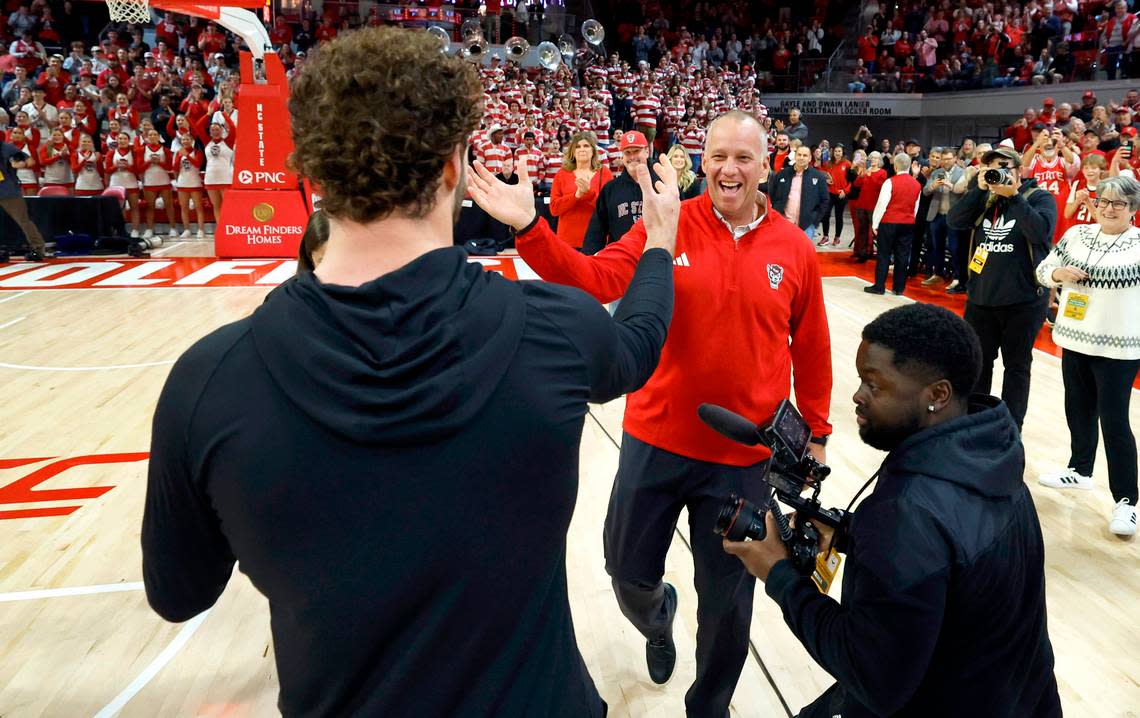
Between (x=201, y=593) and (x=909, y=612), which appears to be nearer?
(x=201, y=593)

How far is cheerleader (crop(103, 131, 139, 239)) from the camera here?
12.4 m

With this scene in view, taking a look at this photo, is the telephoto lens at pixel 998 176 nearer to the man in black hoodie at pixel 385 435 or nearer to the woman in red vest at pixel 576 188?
the woman in red vest at pixel 576 188

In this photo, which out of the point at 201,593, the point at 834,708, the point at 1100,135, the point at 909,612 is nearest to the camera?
the point at 201,593

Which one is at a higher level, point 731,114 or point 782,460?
point 731,114

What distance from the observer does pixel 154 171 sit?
1262 cm

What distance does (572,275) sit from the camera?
2.29 metres

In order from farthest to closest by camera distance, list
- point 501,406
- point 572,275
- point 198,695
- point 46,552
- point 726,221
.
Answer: point 46,552 < point 198,695 < point 726,221 < point 572,275 < point 501,406

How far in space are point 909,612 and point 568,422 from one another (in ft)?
2.44

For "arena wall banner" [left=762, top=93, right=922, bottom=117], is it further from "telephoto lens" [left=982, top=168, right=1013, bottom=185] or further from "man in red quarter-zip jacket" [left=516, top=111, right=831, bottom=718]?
"man in red quarter-zip jacket" [left=516, top=111, right=831, bottom=718]

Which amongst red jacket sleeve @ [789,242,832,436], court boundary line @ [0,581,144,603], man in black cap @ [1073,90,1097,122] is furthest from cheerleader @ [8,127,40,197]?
man in black cap @ [1073,90,1097,122]

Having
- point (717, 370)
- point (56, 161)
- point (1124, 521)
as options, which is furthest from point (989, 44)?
point (717, 370)

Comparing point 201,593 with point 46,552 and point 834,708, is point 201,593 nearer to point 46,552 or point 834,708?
point 834,708

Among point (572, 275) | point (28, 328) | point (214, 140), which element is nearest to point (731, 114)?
point (572, 275)

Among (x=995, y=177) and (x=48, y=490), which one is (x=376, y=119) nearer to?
(x=48, y=490)
